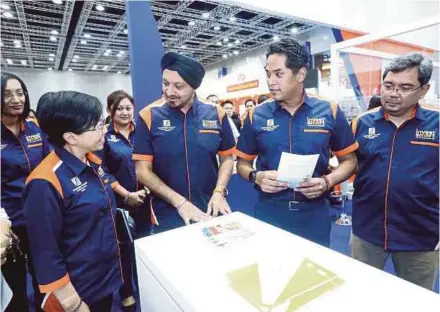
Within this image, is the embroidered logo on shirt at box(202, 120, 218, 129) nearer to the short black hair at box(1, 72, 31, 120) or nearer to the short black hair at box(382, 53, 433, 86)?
the short black hair at box(382, 53, 433, 86)

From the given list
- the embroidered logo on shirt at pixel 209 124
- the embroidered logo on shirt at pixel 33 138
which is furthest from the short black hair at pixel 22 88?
the embroidered logo on shirt at pixel 209 124

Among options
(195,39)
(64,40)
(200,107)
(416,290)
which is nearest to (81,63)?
(64,40)

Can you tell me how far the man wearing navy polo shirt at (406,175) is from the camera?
150 centimetres

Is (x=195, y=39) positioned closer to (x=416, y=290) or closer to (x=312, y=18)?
(x=312, y=18)

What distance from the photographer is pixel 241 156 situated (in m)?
1.77

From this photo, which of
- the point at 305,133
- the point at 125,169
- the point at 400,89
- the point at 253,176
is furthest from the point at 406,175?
the point at 125,169

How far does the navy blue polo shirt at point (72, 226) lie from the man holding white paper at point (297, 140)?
2.61ft

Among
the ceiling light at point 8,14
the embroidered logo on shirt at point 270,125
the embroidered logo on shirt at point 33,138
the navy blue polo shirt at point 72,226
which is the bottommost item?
the navy blue polo shirt at point 72,226

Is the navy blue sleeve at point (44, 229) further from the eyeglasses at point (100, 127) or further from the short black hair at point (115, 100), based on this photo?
the short black hair at point (115, 100)

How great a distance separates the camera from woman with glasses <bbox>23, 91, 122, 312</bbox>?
1.09 m

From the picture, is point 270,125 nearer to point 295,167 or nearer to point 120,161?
point 295,167

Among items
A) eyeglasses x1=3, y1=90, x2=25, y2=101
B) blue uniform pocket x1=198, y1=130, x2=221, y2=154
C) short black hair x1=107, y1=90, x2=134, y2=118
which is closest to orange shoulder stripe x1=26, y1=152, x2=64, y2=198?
blue uniform pocket x1=198, y1=130, x2=221, y2=154

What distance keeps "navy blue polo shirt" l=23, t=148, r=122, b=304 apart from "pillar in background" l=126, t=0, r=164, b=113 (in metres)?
0.92

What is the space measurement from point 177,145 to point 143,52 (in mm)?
896
